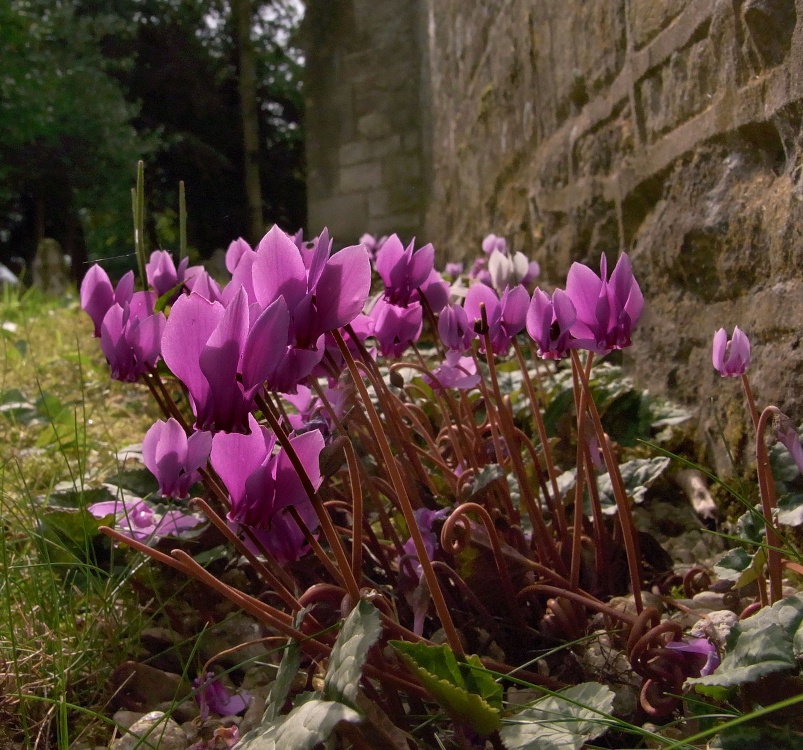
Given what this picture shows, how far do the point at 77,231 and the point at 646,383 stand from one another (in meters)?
12.9

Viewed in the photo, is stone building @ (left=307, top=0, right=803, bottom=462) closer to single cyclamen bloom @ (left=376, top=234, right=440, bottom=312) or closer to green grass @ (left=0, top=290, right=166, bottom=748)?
single cyclamen bloom @ (left=376, top=234, right=440, bottom=312)

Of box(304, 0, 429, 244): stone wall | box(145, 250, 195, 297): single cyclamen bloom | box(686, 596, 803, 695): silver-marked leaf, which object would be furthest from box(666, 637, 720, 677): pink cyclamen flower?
box(304, 0, 429, 244): stone wall

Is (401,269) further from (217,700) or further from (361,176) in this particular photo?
(361,176)

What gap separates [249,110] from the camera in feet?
43.9

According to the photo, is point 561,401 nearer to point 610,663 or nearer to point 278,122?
point 610,663

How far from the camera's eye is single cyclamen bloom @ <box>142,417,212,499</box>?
92 centimetres

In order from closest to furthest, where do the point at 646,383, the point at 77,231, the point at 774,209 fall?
the point at 774,209 < the point at 646,383 < the point at 77,231

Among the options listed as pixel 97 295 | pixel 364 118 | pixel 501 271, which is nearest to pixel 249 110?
pixel 364 118

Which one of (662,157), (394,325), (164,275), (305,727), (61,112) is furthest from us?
(61,112)

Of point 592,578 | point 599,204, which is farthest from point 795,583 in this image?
point 599,204

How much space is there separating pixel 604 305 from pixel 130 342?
0.61 metres

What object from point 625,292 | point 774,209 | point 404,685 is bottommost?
point 404,685

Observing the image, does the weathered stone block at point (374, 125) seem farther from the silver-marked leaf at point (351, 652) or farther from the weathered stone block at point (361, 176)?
the silver-marked leaf at point (351, 652)

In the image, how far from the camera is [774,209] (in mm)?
1438
